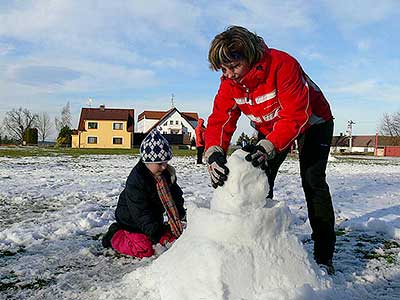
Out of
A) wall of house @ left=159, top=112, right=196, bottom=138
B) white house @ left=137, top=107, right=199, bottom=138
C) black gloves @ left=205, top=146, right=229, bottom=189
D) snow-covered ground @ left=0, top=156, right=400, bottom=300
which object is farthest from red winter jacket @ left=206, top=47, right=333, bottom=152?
wall of house @ left=159, top=112, right=196, bottom=138

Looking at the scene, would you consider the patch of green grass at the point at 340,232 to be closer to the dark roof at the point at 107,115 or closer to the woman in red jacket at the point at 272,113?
the woman in red jacket at the point at 272,113

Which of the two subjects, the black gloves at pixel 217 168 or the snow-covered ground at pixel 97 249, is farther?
the snow-covered ground at pixel 97 249

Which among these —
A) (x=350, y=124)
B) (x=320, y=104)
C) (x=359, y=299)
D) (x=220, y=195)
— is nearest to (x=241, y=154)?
(x=220, y=195)

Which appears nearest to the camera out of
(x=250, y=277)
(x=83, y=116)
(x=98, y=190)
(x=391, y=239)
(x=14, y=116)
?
(x=250, y=277)

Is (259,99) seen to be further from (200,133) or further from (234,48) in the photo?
(200,133)

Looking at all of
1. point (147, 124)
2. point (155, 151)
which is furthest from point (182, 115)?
point (155, 151)

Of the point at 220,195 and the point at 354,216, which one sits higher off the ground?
the point at 220,195

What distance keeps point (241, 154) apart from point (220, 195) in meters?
0.26

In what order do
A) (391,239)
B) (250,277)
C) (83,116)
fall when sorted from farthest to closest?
1. (83,116)
2. (391,239)
3. (250,277)

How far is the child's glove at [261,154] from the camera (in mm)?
2430

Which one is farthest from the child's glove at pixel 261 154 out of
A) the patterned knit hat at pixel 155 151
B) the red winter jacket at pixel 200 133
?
the red winter jacket at pixel 200 133

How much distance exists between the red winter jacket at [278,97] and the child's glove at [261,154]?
66 mm

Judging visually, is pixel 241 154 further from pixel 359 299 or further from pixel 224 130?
pixel 359 299

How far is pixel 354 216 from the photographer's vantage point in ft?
16.5
